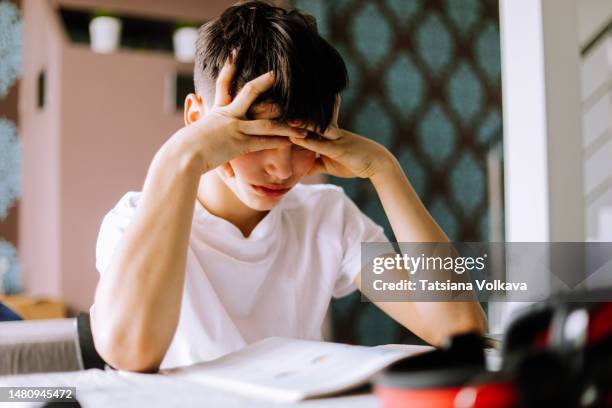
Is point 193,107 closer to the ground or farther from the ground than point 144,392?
farther from the ground

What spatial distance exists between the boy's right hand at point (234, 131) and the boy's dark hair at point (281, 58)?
2 cm

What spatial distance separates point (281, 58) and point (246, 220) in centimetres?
31

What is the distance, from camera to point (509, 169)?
126cm

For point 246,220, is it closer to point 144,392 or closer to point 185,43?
point 144,392

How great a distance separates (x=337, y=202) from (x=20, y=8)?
8.37ft

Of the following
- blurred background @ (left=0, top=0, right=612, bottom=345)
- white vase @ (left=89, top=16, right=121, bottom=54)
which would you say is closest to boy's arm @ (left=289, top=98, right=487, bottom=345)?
blurred background @ (left=0, top=0, right=612, bottom=345)

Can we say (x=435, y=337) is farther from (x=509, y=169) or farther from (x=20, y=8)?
(x=20, y=8)

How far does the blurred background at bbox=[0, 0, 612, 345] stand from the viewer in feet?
8.23

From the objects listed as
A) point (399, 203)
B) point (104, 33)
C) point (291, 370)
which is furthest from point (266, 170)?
point (104, 33)

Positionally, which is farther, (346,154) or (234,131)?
(346,154)

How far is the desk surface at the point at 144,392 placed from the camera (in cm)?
50

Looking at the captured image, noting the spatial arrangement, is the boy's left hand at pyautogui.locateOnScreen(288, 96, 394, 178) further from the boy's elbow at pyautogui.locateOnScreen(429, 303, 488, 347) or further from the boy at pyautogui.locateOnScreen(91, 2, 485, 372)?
the boy's elbow at pyautogui.locateOnScreen(429, 303, 488, 347)

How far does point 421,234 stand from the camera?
970 mm

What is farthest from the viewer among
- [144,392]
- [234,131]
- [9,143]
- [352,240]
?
[9,143]
